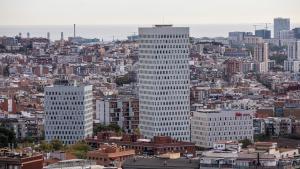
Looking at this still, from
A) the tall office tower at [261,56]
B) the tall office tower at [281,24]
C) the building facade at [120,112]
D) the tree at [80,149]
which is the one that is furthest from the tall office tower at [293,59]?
the tree at [80,149]

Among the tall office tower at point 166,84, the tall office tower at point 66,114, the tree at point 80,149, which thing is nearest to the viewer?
the tree at point 80,149

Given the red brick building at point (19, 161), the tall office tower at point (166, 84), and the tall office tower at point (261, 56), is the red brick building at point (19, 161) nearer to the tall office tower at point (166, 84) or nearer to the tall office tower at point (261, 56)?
the tall office tower at point (166, 84)

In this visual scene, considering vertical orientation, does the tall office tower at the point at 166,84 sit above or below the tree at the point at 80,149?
above

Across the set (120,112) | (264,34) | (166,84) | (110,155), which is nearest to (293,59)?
(264,34)

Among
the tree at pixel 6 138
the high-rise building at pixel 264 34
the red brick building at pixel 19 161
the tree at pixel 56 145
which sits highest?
the high-rise building at pixel 264 34

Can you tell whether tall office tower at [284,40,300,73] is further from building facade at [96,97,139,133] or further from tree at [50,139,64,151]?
tree at [50,139,64,151]

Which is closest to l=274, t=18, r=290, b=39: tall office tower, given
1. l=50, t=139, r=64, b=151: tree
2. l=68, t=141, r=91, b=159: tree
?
l=50, t=139, r=64, b=151: tree

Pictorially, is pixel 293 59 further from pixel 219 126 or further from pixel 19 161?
pixel 19 161

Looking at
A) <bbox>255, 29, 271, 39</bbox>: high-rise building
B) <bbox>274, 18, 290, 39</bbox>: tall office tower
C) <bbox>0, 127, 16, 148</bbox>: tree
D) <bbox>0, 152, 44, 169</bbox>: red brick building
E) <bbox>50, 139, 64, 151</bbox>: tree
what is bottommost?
<bbox>50, 139, 64, 151</bbox>: tree
